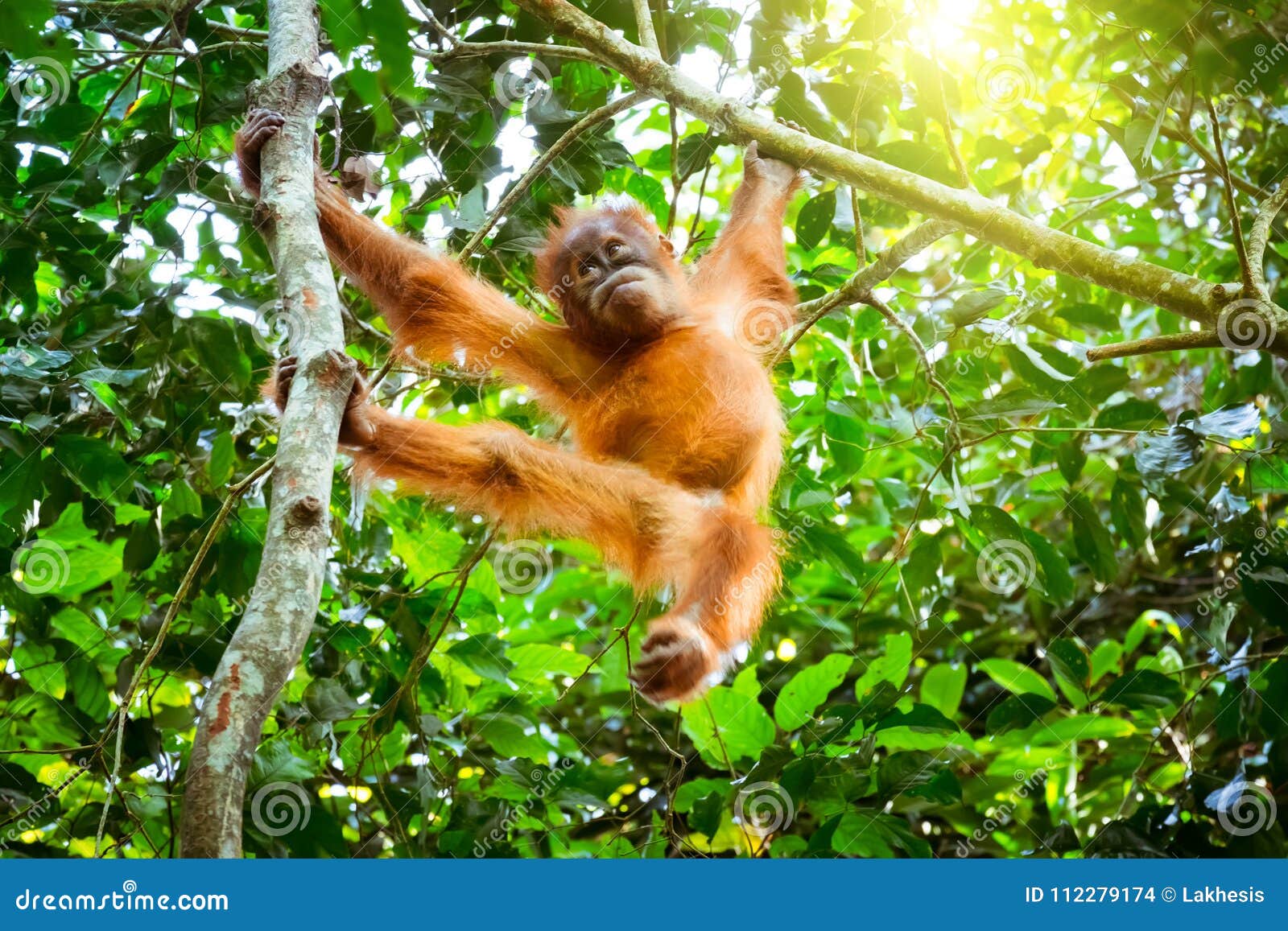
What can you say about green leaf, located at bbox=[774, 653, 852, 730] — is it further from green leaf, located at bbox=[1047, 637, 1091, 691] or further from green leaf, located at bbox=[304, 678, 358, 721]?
green leaf, located at bbox=[304, 678, 358, 721]

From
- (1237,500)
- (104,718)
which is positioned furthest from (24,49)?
(1237,500)

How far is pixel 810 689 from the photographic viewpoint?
445 cm

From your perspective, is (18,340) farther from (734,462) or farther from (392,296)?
(734,462)

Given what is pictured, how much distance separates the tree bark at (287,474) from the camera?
→ 6.41ft

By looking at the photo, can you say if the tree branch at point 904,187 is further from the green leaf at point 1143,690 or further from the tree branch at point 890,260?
the green leaf at point 1143,690

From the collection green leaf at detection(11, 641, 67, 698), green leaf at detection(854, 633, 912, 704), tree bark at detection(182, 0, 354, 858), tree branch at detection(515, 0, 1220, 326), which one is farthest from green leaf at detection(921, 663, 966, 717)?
green leaf at detection(11, 641, 67, 698)

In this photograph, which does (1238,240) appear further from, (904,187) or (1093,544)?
(1093,544)

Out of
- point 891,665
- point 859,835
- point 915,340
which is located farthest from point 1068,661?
point 915,340

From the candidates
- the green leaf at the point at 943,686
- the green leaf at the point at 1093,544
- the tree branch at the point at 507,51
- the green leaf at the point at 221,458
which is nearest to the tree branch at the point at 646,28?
the tree branch at the point at 507,51

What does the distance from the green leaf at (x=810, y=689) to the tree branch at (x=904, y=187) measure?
5.93 feet

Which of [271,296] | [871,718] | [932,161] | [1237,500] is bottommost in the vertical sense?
[871,718]

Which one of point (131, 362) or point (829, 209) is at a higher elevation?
point (829, 209)

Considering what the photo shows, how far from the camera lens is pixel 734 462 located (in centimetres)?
485

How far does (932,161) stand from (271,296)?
2729 mm
